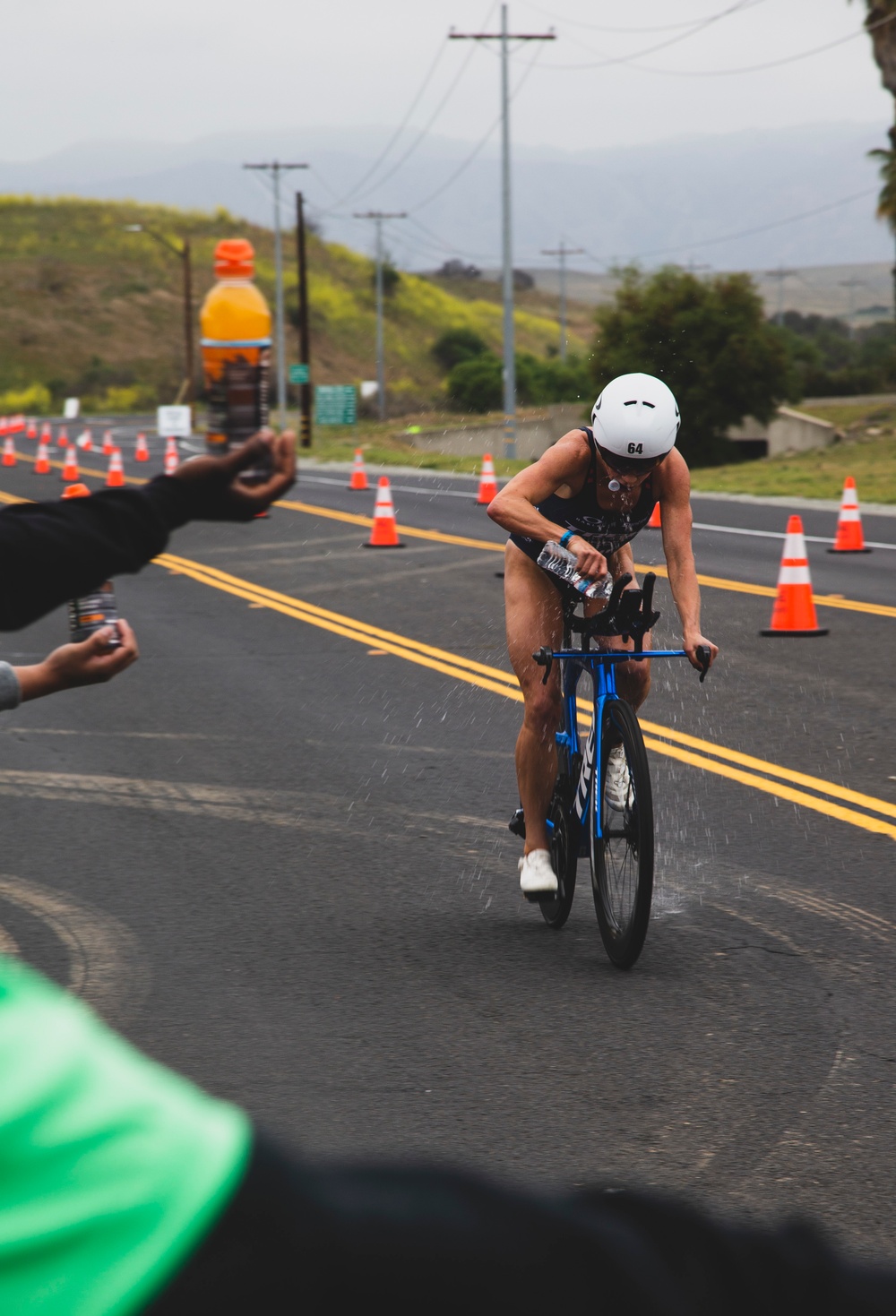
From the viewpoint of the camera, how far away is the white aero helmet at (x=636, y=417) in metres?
5.39

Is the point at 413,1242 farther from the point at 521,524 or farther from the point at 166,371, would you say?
the point at 166,371

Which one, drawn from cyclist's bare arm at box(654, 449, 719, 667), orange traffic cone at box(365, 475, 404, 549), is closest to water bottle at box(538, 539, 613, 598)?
cyclist's bare arm at box(654, 449, 719, 667)

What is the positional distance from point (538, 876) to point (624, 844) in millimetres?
514

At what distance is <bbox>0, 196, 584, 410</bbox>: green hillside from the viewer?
97.5 metres

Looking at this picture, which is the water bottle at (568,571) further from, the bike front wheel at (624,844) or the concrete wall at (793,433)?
the concrete wall at (793,433)

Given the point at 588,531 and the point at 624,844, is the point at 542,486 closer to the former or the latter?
the point at 588,531

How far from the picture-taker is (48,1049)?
151cm

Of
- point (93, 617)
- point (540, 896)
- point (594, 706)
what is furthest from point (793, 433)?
point (93, 617)

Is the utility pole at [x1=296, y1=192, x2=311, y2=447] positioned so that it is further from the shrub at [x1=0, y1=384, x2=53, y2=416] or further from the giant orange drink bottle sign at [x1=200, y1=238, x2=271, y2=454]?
the shrub at [x1=0, y1=384, x2=53, y2=416]

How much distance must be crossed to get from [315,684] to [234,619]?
11.3 ft

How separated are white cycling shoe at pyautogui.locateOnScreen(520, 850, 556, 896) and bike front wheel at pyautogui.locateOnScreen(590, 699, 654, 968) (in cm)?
25

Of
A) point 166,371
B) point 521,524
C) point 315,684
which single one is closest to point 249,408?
point 521,524

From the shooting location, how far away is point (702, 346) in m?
47.6

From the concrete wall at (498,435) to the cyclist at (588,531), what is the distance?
5894 centimetres
